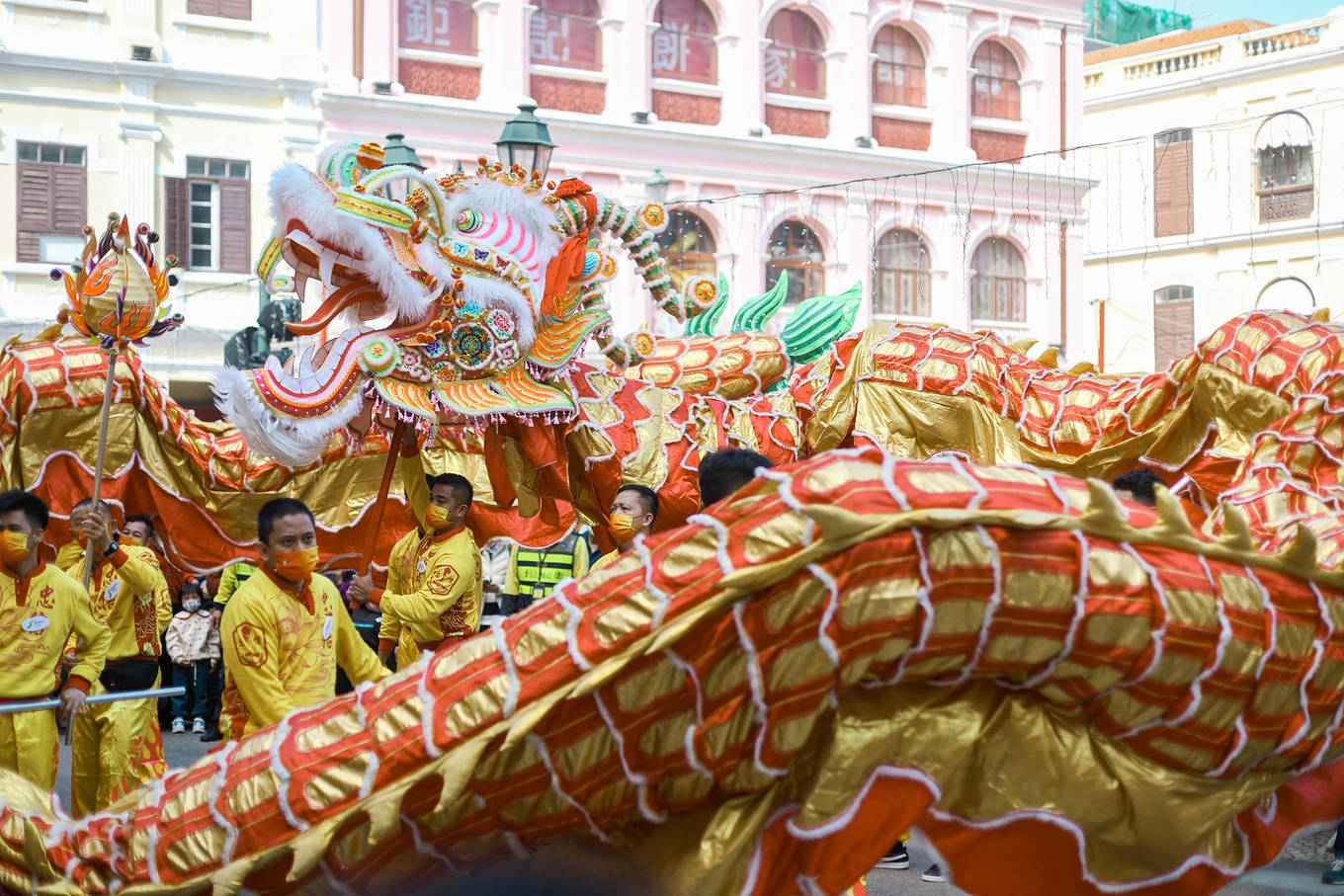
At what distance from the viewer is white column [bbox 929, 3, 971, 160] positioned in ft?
71.6

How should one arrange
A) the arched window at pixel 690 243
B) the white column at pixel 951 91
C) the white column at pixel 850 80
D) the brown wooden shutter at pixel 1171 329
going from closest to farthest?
the arched window at pixel 690 243
the white column at pixel 850 80
the white column at pixel 951 91
the brown wooden shutter at pixel 1171 329

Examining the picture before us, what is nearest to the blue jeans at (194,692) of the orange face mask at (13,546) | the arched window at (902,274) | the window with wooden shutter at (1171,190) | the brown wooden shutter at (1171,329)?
the orange face mask at (13,546)

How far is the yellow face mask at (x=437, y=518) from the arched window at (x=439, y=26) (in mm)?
13434

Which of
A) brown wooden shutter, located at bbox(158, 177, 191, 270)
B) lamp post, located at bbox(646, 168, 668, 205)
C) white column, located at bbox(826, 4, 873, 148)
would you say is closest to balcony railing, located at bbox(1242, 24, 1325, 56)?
white column, located at bbox(826, 4, 873, 148)

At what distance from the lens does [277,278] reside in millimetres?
6062

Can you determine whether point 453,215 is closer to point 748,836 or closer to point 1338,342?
point 1338,342

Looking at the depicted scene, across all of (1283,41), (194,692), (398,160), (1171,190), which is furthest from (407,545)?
(1171,190)

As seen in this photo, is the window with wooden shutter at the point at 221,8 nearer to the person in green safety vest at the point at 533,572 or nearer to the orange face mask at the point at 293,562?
the person in green safety vest at the point at 533,572

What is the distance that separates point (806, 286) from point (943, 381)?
1536 cm

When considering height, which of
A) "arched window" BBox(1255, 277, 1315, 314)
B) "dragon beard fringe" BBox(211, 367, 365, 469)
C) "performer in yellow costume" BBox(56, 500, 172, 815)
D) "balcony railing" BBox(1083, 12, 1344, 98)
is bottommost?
"performer in yellow costume" BBox(56, 500, 172, 815)

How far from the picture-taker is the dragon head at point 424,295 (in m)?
5.75

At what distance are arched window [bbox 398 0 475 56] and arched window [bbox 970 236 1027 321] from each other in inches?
295

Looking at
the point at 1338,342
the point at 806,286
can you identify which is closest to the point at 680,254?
the point at 806,286

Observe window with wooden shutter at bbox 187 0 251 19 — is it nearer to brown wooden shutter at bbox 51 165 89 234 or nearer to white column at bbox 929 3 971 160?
brown wooden shutter at bbox 51 165 89 234
